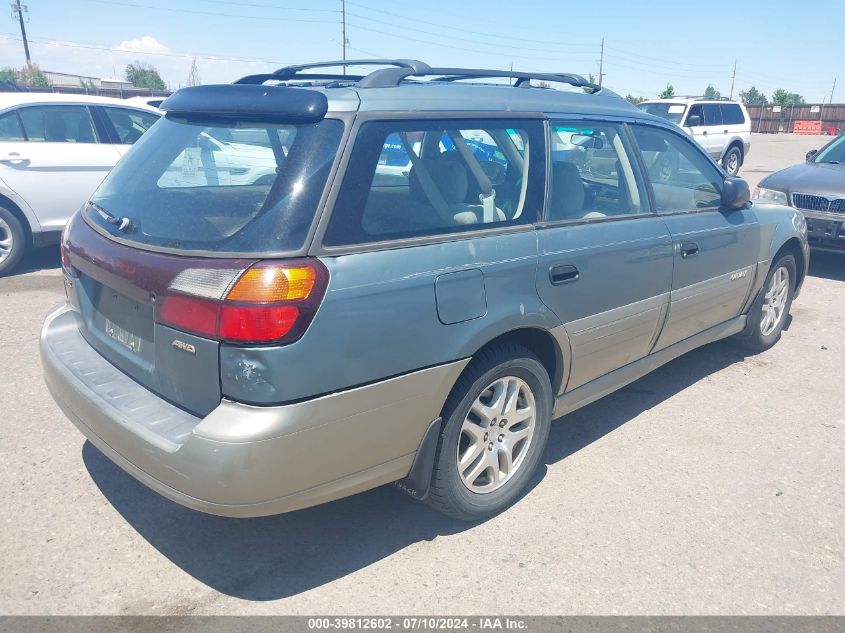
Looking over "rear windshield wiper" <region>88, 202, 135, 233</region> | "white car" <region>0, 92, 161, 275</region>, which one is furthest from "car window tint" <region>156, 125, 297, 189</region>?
"white car" <region>0, 92, 161, 275</region>

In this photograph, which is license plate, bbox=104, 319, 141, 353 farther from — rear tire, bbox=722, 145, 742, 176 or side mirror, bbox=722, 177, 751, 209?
rear tire, bbox=722, 145, 742, 176

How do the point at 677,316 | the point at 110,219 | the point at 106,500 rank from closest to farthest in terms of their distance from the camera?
1. the point at 110,219
2. the point at 106,500
3. the point at 677,316

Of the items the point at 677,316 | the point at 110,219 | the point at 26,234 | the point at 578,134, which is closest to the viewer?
the point at 110,219

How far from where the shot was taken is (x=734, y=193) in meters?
4.35

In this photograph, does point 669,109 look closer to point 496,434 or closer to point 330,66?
point 330,66

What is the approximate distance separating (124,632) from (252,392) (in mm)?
981

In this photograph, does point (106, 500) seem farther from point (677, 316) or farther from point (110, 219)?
point (677, 316)

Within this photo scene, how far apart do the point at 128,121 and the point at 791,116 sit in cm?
5663

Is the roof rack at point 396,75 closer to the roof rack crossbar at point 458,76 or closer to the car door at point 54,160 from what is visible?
the roof rack crossbar at point 458,76

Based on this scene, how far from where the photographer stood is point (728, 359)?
5.27m

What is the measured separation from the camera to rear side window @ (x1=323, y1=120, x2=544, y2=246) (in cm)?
250

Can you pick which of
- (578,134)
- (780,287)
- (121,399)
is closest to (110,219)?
(121,399)

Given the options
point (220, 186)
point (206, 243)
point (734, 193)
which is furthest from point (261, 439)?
point (734, 193)

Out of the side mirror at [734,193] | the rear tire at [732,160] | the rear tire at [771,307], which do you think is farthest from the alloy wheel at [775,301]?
the rear tire at [732,160]
